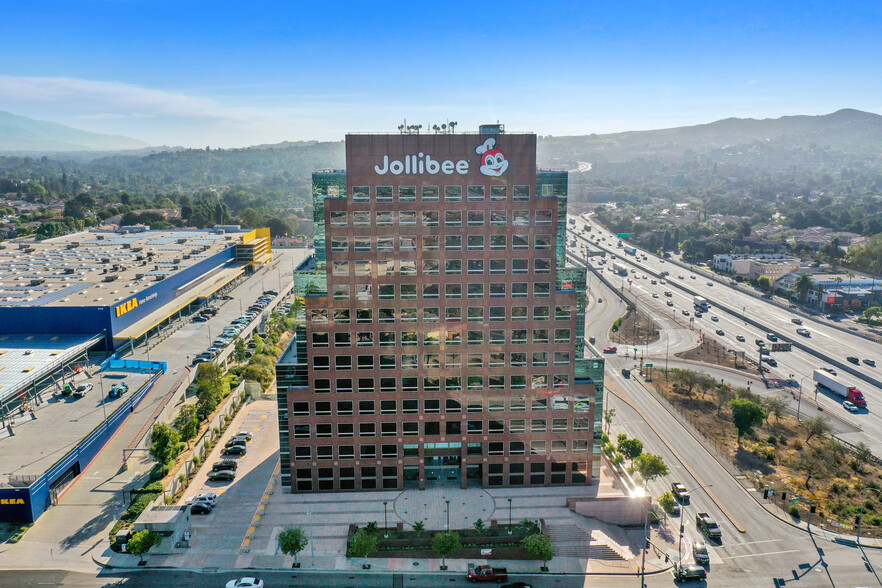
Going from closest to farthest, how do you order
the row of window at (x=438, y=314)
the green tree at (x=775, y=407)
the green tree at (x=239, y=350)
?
the row of window at (x=438, y=314), the green tree at (x=775, y=407), the green tree at (x=239, y=350)

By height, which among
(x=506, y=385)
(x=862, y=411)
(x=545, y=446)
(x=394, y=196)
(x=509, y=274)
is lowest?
(x=862, y=411)

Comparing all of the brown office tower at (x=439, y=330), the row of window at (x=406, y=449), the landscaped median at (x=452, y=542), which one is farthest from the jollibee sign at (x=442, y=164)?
the landscaped median at (x=452, y=542)

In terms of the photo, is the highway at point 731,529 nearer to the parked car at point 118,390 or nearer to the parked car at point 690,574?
the parked car at point 690,574

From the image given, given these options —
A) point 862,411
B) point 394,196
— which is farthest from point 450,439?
point 862,411

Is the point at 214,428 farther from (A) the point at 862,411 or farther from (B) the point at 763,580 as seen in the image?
(A) the point at 862,411

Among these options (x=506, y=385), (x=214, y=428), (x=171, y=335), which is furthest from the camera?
(x=171, y=335)

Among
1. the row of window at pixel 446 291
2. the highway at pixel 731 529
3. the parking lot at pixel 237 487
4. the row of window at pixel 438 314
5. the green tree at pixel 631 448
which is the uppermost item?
the row of window at pixel 446 291

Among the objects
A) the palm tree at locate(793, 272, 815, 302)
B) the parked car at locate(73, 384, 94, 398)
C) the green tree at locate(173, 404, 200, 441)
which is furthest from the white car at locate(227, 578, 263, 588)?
the palm tree at locate(793, 272, 815, 302)

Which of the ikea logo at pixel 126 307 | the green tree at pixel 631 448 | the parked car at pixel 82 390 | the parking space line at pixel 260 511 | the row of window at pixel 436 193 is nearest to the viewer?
Answer: the parking space line at pixel 260 511
